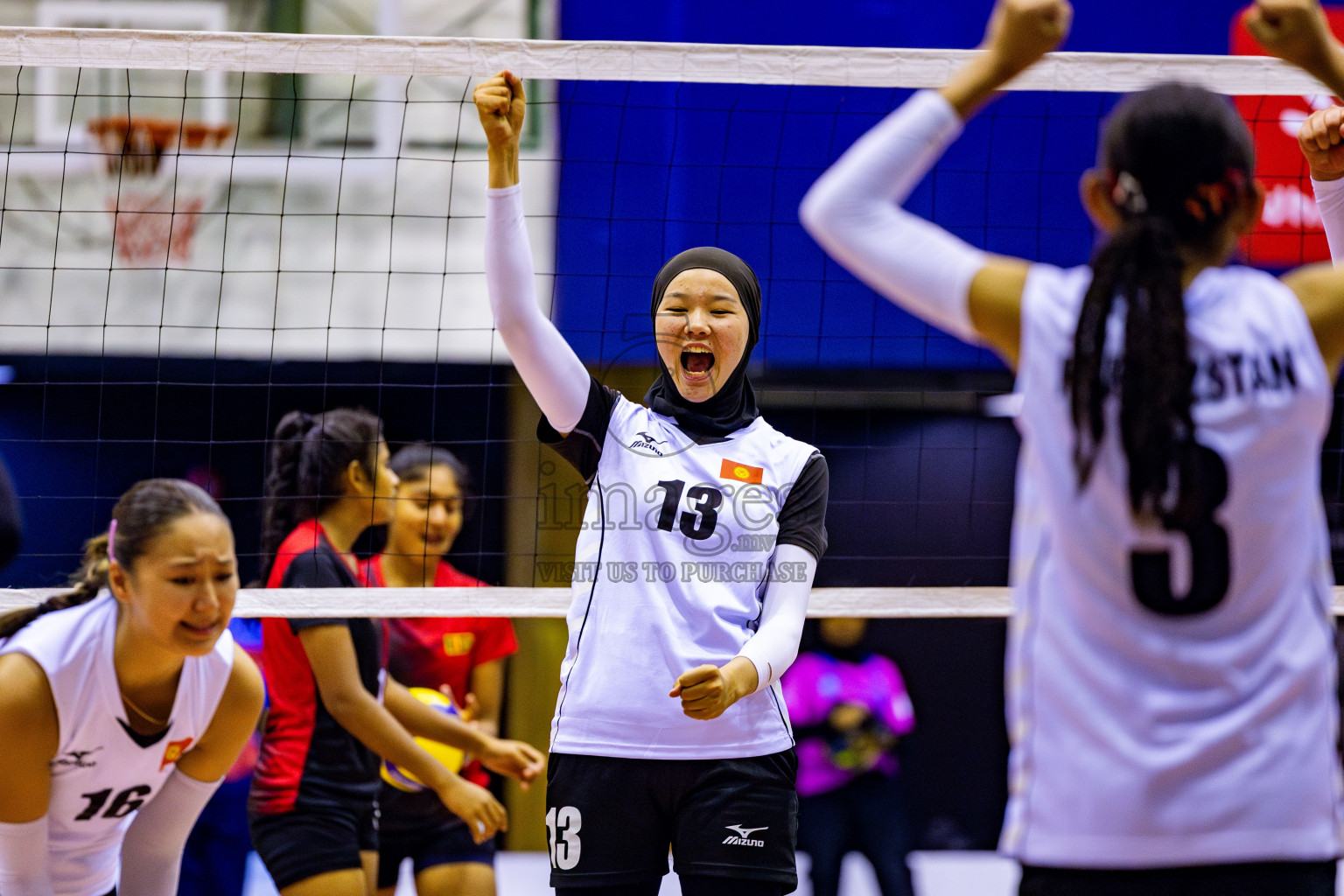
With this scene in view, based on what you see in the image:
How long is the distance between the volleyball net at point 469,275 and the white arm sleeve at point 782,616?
3.15 meters

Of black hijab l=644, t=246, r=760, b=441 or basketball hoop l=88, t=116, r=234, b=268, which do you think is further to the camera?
basketball hoop l=88, t=116, r=234, b=268

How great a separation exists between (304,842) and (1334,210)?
294cm

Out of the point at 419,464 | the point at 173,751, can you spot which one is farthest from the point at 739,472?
the point at 419,464

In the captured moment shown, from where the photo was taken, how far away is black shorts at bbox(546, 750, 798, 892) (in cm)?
249

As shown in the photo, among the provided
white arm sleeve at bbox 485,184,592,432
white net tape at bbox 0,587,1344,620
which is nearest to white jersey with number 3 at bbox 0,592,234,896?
white net tape at bbox 0,587,1344,620

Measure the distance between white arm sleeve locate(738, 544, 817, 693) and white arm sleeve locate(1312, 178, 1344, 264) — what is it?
1088mm

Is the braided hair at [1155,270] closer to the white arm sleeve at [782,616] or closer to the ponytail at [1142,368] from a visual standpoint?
the ponytail at [1142,368]

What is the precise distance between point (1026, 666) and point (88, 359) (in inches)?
258

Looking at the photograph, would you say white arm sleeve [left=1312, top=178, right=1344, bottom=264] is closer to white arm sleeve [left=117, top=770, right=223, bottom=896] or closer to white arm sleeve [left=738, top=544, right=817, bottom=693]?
white arm sleeve [left=738, top=544, right=817, bottom=693]

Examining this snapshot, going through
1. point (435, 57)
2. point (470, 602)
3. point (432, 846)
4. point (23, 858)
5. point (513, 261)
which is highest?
point (435, 57)

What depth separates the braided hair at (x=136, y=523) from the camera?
2.77 meters

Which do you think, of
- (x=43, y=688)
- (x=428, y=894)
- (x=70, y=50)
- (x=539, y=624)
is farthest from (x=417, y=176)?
(x=43, y=688)

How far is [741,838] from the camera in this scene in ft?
8.19

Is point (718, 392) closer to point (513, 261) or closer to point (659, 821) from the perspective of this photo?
point (513, 261)
